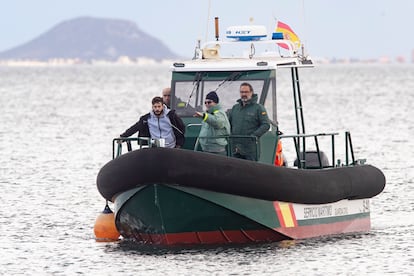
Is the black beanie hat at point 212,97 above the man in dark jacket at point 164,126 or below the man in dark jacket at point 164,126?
above

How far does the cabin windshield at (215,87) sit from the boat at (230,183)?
0.01 m

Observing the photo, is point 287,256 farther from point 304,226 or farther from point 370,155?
point 370,155

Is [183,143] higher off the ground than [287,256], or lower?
higher

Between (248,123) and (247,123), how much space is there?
0.01 m

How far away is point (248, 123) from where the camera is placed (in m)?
18.5

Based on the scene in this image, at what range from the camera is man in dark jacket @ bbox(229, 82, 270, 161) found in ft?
60.3

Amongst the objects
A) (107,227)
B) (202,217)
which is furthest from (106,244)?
(202,217)

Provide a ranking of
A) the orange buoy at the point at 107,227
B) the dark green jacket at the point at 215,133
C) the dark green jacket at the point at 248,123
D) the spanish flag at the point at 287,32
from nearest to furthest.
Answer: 1. the dark green jacket at the point at 215,133
2. the dark green jacket at the point at 248,123
3. the orange buoy at the point at 107,227
4. the spanish flag at the point at 287,32

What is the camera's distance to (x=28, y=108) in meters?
74.1

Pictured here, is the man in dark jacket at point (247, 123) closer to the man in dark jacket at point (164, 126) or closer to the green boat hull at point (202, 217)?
the man in dark jacket at point (164, 126)

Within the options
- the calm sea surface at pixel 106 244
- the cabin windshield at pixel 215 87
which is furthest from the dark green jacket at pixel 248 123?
the calm sea surface at pixel 106 244

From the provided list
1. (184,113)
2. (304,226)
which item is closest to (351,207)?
(304,226)

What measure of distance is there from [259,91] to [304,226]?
6.74 ft

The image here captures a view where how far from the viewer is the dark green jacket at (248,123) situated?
18406mm
